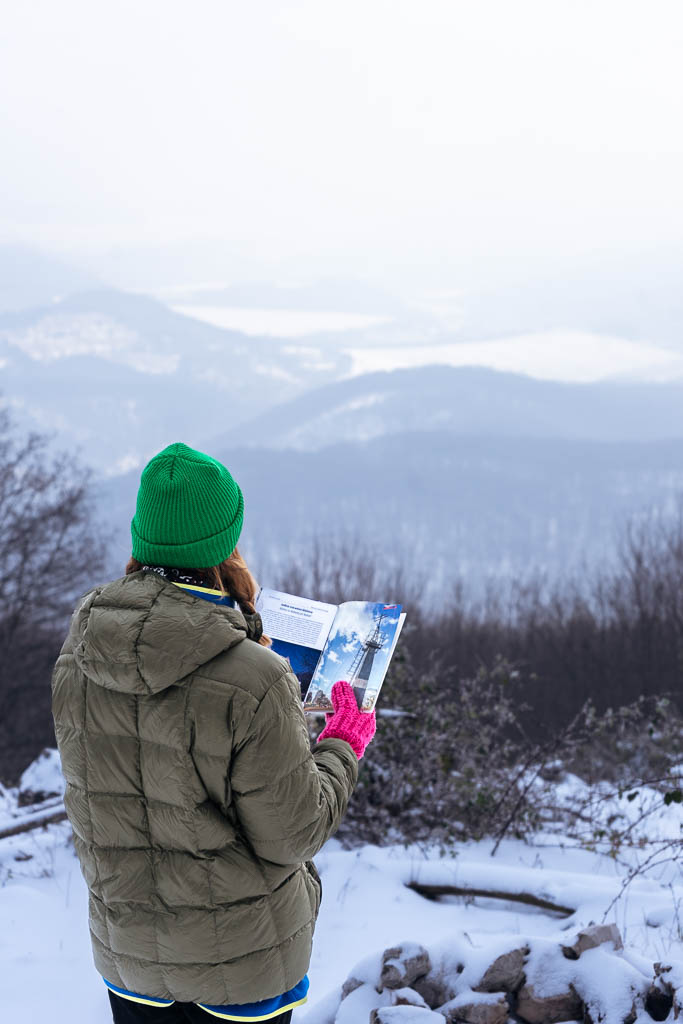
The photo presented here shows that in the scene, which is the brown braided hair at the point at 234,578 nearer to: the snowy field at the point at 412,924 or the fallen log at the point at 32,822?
the snowy field at the point at 412,924

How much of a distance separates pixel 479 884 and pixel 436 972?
1.46m

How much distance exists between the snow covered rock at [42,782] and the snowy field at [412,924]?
2.72 m

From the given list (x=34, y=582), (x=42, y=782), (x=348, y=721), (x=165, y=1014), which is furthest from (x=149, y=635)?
(x=34, y=582)

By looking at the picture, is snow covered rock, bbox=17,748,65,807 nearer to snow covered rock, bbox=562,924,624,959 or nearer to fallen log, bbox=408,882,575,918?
fallen log, bbox=408,882,575,918

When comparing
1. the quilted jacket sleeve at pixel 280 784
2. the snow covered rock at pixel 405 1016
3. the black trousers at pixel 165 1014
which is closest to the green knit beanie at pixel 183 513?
the quilted jacket sleeve at pixel 280 784

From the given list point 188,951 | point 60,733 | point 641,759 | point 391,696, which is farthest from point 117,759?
point 641,759

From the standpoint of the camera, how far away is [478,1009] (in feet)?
11.1

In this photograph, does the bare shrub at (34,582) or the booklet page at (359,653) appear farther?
the bare shrub at (34,582)

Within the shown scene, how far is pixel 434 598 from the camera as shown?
48.7 meters

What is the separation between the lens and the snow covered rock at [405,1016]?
3.23 meters

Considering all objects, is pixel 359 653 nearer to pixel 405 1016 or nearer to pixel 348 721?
pixel 348 721

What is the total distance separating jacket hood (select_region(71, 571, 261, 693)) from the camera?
6.26 feet

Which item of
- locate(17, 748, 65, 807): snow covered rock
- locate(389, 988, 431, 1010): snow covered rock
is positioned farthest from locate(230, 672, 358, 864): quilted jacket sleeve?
locate(17, 748, 65, 807): snow covered rock

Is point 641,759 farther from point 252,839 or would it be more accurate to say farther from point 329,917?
point 252,839
